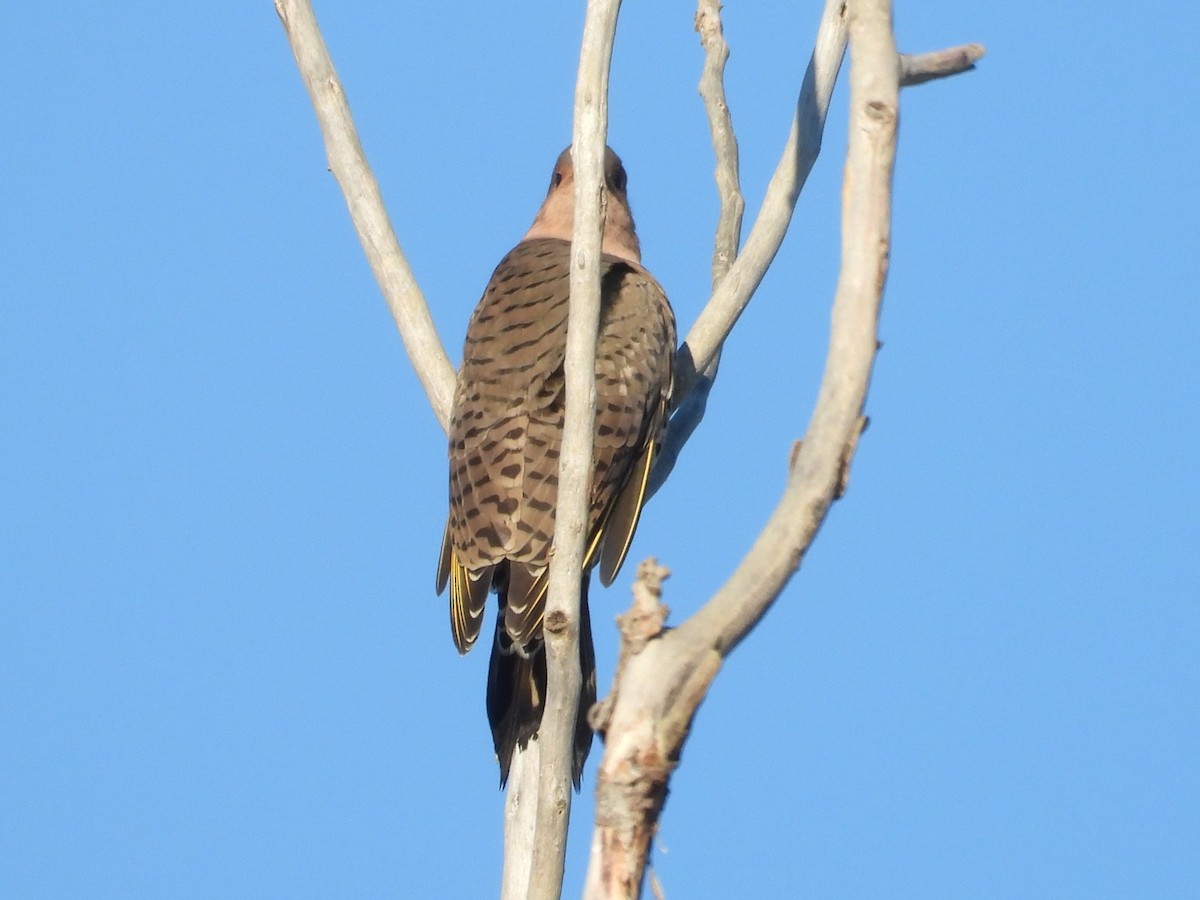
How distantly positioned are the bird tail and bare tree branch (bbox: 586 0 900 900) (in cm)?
152

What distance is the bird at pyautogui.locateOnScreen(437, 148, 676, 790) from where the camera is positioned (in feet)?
15.5

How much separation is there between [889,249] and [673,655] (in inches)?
35.2

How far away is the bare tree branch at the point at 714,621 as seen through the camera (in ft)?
9.99

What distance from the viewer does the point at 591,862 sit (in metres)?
3.11

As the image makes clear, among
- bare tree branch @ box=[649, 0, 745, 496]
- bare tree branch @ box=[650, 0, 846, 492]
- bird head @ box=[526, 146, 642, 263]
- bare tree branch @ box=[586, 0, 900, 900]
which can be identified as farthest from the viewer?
bird head @ box=[526, 146, 642, 263]

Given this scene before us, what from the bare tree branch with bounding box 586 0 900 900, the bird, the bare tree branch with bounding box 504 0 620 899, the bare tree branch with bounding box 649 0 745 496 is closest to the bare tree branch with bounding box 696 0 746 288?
the bare tree branch with bounding box 649 0 745 496

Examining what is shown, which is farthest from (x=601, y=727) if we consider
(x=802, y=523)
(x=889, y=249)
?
(x=889, y=249)

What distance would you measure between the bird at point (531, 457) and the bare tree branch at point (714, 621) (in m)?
1.45

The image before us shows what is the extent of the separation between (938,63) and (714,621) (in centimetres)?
141

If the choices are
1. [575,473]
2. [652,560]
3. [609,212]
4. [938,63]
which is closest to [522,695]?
[575,473]

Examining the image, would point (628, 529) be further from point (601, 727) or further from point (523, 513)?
point (601, 727)

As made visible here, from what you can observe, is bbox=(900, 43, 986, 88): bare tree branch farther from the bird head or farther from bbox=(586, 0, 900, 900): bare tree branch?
the bird head

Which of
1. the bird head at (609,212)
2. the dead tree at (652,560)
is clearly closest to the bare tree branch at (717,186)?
the bird head at (609,212)

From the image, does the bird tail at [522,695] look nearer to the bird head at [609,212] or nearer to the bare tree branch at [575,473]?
the bare tree branch at [575,473]
